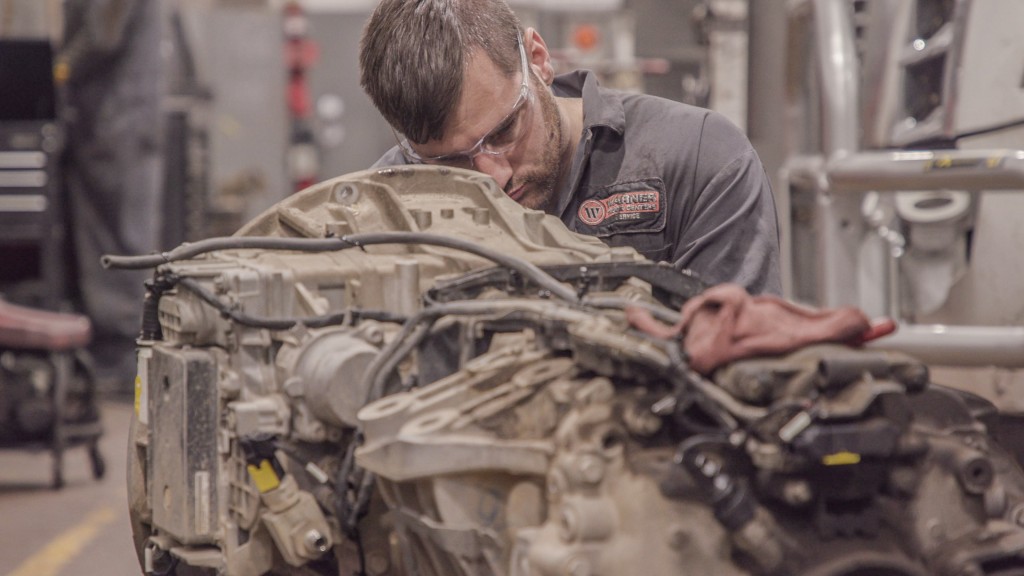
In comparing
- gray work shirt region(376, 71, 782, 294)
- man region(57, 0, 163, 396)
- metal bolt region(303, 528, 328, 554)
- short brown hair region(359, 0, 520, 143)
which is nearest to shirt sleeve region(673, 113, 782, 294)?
gray work shirt region(376, 71, 782, 294)

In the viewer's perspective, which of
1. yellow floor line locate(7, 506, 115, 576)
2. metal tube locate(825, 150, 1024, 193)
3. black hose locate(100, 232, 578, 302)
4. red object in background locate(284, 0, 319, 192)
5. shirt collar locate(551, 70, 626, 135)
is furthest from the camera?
red object in background locate(284, 0, 319, 192)

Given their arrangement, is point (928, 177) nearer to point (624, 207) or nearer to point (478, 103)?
point (624, 207)

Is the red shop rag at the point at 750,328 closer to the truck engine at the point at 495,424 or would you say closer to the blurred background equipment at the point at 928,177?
the truck engine at the point at 495,424

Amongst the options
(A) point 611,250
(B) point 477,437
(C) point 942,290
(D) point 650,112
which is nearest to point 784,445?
(B) point 477,437

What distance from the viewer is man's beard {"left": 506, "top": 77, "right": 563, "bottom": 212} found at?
235 centimetres

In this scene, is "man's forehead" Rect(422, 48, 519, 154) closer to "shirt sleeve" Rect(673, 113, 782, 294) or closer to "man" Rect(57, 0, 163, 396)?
"shirt sleeve" Rect(673, 113, 782, 294)

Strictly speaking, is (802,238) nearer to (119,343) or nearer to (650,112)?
(650,112)

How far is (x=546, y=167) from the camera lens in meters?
2.37

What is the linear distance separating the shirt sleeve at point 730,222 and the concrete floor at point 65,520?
271 cm

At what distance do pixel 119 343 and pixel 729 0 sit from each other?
14.9ft

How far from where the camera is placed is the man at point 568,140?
6.94 feet

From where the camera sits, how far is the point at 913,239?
3297mm

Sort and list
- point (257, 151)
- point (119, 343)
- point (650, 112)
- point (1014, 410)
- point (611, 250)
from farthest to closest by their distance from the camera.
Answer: point (257, 151) → point (119, 343) → point (1014, 410) → point (650, 112) → point (611, 250)

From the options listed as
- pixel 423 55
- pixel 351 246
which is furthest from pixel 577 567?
pixel 423 55
